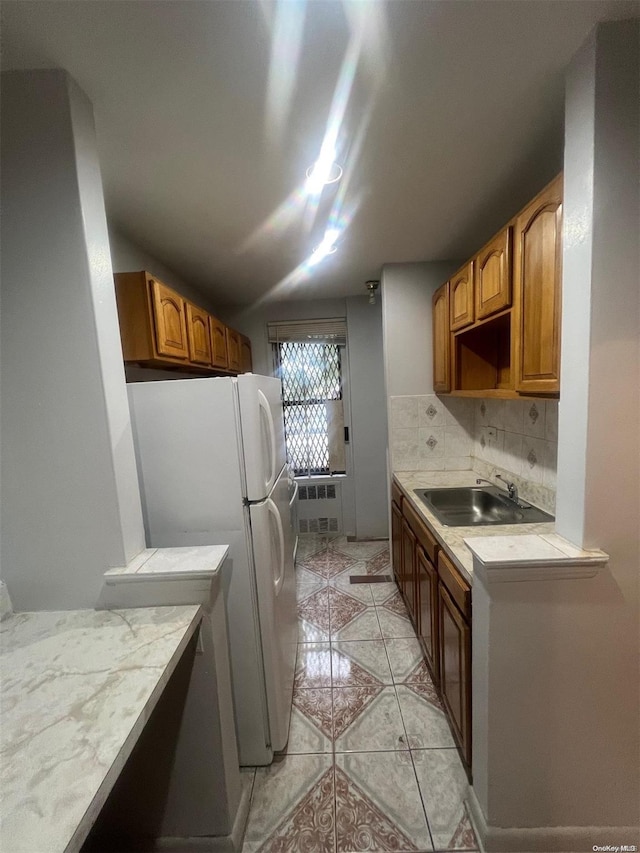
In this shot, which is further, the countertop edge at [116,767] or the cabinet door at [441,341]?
the cabinet door at [441,341]

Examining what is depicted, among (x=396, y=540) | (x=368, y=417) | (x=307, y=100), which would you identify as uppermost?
(x=307, y=100)

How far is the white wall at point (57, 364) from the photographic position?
0.93 metres

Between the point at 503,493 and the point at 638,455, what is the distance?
112cm

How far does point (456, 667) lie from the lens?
1.31 m

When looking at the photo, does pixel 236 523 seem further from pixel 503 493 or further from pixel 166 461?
pixel 503 493

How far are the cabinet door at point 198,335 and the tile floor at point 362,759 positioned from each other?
187 centimetres

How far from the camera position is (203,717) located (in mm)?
1051

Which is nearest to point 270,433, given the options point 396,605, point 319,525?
point 396,605

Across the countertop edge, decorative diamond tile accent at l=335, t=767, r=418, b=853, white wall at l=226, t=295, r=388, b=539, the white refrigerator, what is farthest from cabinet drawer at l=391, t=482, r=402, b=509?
the countertop edge

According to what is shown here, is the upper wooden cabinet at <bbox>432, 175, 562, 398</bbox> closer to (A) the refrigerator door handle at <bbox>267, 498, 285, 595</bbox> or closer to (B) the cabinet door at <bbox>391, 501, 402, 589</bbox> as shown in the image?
(B) the cabinet door at <bbox>391, 501, 402, 589</bbox>

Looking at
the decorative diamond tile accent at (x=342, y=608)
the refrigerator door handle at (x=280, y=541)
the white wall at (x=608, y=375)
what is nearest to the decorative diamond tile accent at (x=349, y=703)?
the decorative diamond tile accent at (x=342, y=608)

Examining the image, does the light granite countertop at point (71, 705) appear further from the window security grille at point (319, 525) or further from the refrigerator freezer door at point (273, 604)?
the window security grille at point (319, 525)

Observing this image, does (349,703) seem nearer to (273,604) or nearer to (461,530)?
(273,604)

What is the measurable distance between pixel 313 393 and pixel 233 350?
0.98 metres
